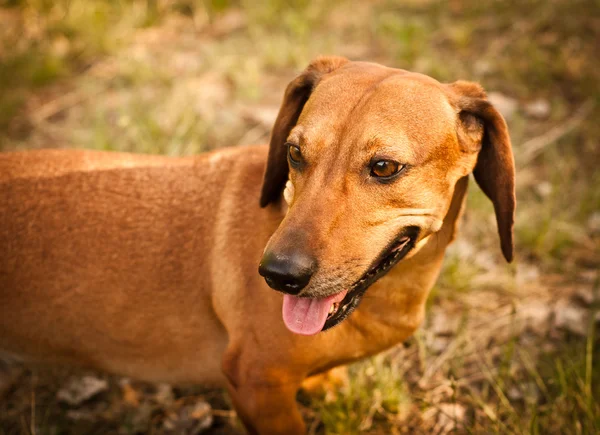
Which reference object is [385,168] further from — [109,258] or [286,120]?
[109,258]

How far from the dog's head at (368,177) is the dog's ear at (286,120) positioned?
10 centimetres

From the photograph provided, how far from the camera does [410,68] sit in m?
5.07

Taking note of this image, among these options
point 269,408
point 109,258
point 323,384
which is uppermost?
point 109,258

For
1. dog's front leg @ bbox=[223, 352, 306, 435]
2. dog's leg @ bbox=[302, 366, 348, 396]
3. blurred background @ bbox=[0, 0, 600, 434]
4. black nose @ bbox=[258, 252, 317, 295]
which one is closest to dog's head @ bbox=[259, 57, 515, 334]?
black nose @ bbox=[258, 252, 317, 295]

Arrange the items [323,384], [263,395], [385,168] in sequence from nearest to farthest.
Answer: [385,168] → [263,395] → [323,384]

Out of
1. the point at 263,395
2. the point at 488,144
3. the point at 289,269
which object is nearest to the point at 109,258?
the point at 263,395

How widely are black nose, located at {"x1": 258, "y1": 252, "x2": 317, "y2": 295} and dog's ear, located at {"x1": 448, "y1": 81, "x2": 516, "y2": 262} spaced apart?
2.76 ft

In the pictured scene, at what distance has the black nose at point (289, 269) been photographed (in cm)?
185

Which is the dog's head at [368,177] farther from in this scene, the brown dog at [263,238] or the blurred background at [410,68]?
the blurred background at [410,68]

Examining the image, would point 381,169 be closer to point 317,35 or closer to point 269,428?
point 269,428

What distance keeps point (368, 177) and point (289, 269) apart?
1.51 ft

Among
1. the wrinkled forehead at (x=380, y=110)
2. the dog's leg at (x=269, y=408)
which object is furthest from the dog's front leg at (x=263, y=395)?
the wrinkled forehead at (x=380, y=110)

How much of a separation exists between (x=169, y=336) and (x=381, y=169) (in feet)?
4.19

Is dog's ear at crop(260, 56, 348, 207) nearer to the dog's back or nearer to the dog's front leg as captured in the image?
the dog's back
